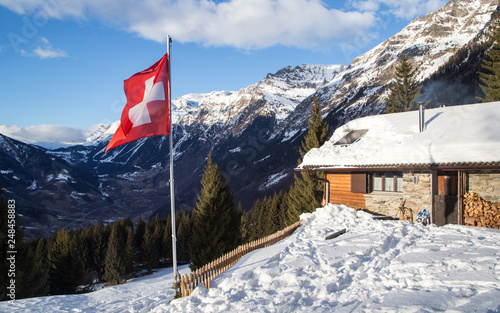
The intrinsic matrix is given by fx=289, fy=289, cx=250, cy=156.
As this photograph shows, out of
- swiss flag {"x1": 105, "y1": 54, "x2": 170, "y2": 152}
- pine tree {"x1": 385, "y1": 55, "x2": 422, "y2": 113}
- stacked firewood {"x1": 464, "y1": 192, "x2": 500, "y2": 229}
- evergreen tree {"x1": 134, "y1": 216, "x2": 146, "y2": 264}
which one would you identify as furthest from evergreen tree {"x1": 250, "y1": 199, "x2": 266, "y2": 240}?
swiss flag {"x1": 105, "y1": 54, "x2": 170, "y2": 152}

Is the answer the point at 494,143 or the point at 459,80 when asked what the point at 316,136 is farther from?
the point at 459,80

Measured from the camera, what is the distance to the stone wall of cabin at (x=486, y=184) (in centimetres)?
1279

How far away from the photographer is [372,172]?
16422 millimetres

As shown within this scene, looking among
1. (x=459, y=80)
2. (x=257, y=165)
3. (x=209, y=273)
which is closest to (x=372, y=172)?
(x=209, y=273)

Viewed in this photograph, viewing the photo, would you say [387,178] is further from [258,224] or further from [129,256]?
[129,256]

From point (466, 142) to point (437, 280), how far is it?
9984mm

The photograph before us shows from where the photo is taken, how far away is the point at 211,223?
78.4ft

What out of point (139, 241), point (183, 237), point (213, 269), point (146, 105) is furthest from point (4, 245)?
point (139, 241)

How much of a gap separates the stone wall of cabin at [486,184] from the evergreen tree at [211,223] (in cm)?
1674

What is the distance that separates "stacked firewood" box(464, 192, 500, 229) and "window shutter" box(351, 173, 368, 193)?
4608 mm

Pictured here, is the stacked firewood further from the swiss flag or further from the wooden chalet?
the swiss flag

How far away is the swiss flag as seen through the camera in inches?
319

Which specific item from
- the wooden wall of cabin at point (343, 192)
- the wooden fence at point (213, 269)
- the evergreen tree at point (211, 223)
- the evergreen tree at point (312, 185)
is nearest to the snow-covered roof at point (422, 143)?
the wooden wall of cabin at point (343, 192)

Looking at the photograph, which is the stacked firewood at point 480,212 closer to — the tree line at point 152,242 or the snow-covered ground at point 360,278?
the snow-covered ground at point 360,278
